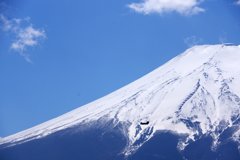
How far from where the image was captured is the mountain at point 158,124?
444ft

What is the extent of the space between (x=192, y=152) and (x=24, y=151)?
2844 cm

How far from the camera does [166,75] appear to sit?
547 feet

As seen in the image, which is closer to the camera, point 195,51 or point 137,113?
point 137,113

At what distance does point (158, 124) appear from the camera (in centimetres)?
14350

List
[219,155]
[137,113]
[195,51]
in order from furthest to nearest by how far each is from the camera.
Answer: [195,51] → [137,113] → [219,155]

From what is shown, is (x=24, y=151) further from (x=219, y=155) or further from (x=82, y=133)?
(x=219, y=155)

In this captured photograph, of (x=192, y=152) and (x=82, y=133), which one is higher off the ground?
(x=82, y=133)

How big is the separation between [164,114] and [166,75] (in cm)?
2113

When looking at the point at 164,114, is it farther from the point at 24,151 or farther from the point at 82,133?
the point at 24,151

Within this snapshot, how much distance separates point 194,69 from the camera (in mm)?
163250

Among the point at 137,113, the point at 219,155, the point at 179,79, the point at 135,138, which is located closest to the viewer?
the point at 219,155

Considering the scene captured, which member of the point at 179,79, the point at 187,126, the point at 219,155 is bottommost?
the point at 219,155

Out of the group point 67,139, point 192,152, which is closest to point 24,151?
point 67,139

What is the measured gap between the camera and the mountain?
13538 centimetres
